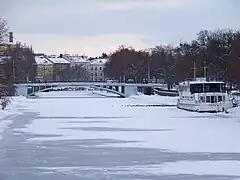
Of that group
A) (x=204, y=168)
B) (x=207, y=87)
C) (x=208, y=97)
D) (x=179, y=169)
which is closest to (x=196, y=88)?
(x=207, y=87)

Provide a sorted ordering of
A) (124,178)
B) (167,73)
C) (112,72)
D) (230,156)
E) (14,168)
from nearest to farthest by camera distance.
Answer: (124,178) → (14,168) → (230,156) → (167,73) → (112,72)

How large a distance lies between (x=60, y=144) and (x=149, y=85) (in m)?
98.5

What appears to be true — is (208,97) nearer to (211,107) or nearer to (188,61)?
(211,107)

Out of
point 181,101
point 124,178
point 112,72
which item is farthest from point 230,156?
point 112,72

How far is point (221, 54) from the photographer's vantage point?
94.3 m

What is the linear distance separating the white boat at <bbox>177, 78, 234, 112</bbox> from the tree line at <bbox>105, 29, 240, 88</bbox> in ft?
9.30

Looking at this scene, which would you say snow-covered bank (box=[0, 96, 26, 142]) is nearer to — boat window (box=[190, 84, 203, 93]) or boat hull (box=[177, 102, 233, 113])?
boat hull (box=[177, 102, 233, 113])

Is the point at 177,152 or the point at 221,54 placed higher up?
the point at 221,54

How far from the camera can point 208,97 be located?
7075 centimetres

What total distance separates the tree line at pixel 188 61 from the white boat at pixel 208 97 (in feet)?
9.30

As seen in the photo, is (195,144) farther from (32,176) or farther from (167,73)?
(167,73)

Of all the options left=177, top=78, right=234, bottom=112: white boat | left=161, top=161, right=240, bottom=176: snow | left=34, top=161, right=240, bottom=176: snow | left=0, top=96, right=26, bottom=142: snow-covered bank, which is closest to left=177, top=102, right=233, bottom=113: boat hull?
left=177, top=78, right=234, bottom=112: white boat

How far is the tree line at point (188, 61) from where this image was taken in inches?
3381

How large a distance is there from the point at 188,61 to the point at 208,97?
37.6 metres
